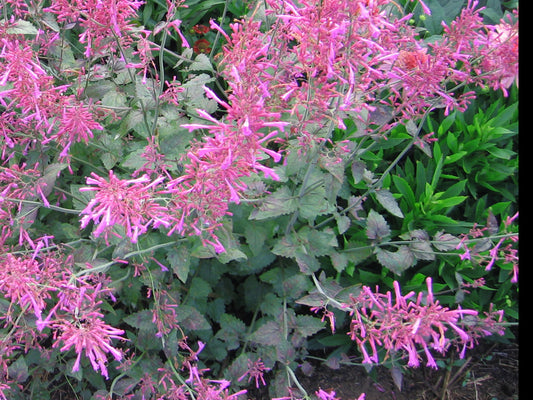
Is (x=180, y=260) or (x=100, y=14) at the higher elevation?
(x=100, y=14)

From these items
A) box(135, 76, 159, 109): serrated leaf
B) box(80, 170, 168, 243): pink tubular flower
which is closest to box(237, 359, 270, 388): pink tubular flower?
box(80, 170, 168, 243): pink tubular flower

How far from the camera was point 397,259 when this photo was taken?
2322 mm

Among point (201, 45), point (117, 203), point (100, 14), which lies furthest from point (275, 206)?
point (201, 45)

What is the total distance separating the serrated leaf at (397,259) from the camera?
2.30 meters

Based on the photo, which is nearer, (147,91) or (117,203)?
(117,203)

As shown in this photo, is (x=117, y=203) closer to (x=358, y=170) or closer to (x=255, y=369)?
(x=358, y=170)

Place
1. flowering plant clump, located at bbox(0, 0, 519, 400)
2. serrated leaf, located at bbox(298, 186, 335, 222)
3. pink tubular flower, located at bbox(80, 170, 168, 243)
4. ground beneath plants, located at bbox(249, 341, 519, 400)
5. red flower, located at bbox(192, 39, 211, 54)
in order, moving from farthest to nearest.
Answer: red flower, located at bbox(192, 39, 211, 54), ground beneath plants, located at bbox(249, 341, 519, 400), serrated leaf, located at bbox(298, 186, 335, 222), flowering plant clump, located at bbox(0, 0, 519, 400), pink tubular flower, located at bbox(80, 170, 168, 243)

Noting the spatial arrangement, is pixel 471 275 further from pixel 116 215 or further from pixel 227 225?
pixel 116 215

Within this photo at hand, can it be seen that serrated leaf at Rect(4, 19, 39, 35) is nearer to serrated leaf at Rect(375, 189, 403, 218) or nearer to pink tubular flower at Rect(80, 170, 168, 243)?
pink tubular flower at Rect(80, 170, 168, 243)

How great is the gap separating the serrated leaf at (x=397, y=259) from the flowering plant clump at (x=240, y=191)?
0.04 ft

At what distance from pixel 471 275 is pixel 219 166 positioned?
1.95 metres

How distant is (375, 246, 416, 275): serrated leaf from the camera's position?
2.30m

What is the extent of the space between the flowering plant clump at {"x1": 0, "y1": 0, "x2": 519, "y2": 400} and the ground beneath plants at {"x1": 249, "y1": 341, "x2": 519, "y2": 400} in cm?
18

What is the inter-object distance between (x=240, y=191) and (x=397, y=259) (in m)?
0.82
